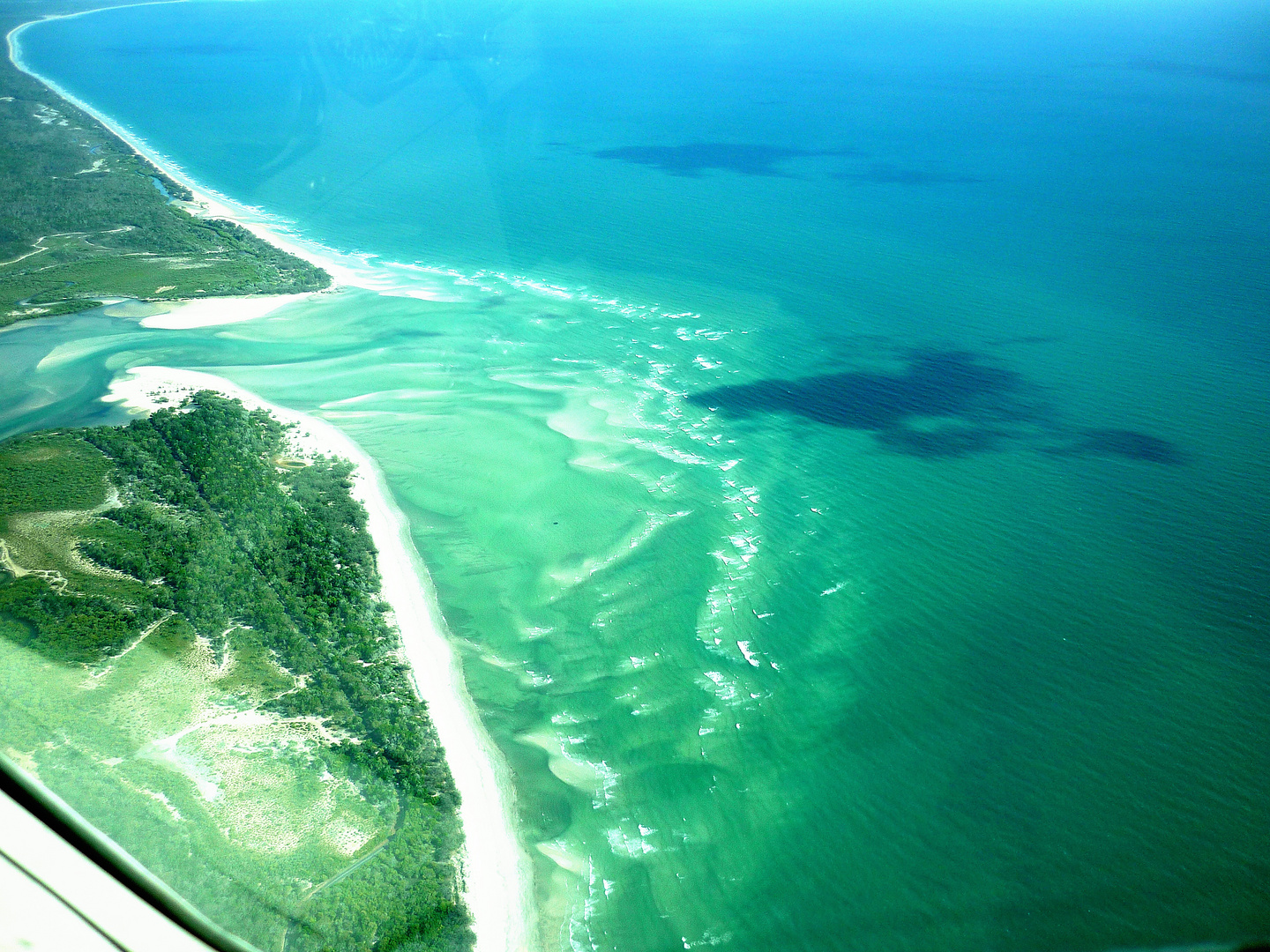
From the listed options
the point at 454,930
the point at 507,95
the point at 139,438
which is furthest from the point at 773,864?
the point at 507,95

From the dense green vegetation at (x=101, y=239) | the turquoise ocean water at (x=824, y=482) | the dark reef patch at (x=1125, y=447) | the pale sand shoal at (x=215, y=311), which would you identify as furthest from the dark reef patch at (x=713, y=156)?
the dark reef patch at (x=1125, y=447)

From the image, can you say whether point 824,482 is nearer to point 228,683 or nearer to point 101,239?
point 228,683

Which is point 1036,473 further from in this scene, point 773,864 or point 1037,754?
point 773,864

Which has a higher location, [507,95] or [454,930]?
[507,95]

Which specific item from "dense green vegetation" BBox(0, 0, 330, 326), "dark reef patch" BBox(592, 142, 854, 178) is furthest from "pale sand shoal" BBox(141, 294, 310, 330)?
"dark reef patch" BBox(592, 142, 854, 178)

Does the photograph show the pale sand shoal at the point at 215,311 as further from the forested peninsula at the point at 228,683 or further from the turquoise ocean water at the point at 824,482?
the forested peninsula at the point at 228,683

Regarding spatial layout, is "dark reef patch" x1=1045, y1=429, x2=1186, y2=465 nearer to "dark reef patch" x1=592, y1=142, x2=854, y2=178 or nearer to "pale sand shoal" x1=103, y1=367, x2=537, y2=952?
"pale sand shoal" x1=103, y1=367, x2=537, y2=952

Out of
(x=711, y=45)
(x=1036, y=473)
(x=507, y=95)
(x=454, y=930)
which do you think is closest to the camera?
(x=454, y=930)
